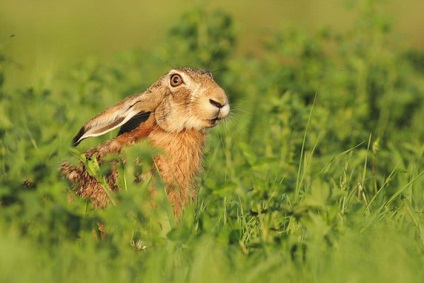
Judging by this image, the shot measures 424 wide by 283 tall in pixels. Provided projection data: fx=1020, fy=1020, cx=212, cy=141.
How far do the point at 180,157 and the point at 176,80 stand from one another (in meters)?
0.58

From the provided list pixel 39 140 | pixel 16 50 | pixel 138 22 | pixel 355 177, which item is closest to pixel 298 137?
pixel 355 177

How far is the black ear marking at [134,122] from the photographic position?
6336 mm

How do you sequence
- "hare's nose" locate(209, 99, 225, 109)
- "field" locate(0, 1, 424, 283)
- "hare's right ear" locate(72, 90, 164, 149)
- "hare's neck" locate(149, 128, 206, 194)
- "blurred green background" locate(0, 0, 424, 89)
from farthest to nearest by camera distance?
"blurred green background" locate(0, 0, 424, 89) → "hare's right ear" locate(72, 90, 164, 149) → "hare's nose" locate(209, 99, 225, 109) → "hare's neck" locate(149, 128, 206, 194) → "field" locate(0, 1, 424, 283)

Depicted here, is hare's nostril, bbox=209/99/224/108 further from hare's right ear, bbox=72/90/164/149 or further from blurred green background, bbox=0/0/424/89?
blurred green background, bbox=0/0/424/89

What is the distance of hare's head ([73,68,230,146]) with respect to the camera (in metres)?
6.06

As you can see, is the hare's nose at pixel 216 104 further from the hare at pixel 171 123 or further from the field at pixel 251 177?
the field at pixel 251 177

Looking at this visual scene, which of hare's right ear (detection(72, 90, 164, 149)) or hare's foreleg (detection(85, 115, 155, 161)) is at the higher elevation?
hare's right ear (detection(72, 90, 164, 149))

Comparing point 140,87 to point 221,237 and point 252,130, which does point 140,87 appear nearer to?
point 252,130

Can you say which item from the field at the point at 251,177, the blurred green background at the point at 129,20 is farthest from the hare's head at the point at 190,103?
the blurred green background at the point at 129,20

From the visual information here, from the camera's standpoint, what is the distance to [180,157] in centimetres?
604

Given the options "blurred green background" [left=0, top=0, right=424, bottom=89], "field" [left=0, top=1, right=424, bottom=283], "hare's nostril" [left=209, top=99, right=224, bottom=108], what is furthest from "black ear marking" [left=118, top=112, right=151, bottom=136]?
"blurred green background" [left=0, top=0, right=424, bottom=89]

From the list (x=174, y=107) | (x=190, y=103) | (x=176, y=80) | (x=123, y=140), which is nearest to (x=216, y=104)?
(x=190, y=103)

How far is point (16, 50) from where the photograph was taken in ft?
41.9

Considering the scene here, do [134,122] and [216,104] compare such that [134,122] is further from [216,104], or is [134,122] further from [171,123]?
[216,104]
